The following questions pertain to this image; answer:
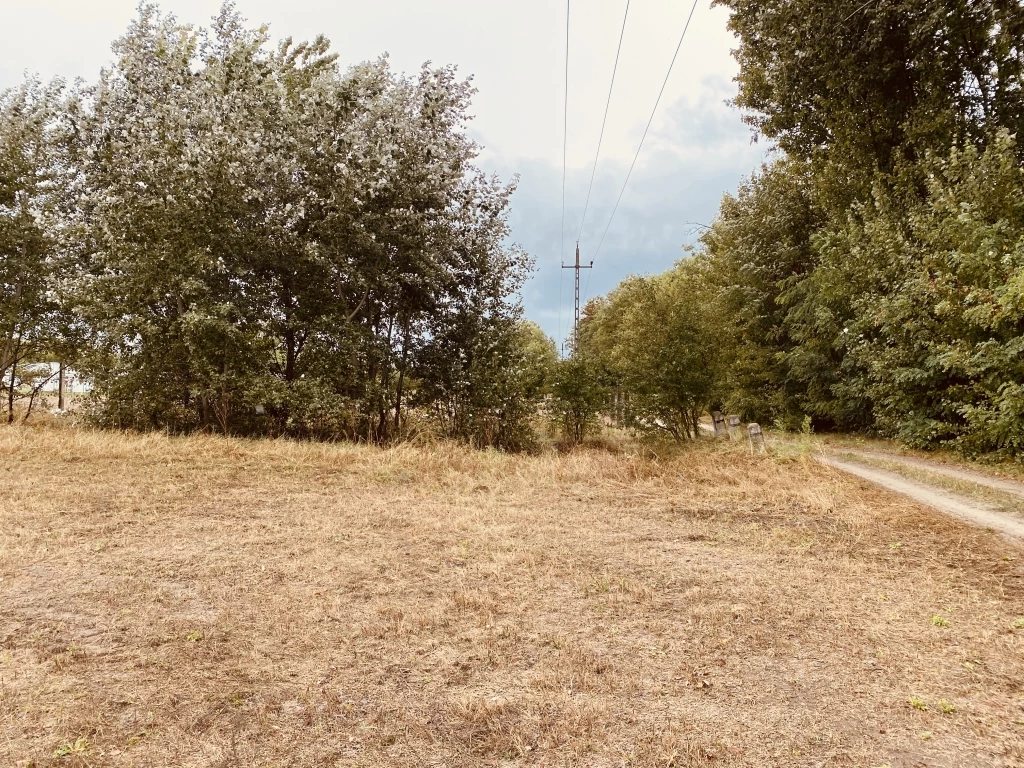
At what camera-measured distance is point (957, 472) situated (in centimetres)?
1063

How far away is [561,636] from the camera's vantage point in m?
4.02

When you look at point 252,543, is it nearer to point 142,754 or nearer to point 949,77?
point 142,754

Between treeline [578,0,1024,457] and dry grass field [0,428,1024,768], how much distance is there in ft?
17.2

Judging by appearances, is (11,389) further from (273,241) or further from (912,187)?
(912,187)

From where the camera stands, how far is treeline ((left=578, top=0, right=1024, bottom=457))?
10.7 meters

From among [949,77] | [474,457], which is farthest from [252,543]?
[949,77]

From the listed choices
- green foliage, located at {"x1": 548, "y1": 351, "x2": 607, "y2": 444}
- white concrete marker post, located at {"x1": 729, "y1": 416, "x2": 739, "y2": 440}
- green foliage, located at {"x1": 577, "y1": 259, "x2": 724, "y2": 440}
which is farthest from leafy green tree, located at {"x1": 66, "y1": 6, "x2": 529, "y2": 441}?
white concrete marker post, located at {"x1": 729, "y1": 416, "x2": 739, "y2": 440}

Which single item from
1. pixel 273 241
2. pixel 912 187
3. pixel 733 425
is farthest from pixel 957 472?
pixel 273 241

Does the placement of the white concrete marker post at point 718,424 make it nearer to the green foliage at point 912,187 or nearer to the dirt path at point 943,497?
the green foliage at point 912,187

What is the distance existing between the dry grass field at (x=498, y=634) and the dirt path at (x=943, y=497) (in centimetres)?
47

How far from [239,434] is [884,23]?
59.0 feet

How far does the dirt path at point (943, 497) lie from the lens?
7.08 metres

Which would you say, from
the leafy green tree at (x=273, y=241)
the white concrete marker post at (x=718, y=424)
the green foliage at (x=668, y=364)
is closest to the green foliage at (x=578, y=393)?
the green foliage at (x=668, y=364)

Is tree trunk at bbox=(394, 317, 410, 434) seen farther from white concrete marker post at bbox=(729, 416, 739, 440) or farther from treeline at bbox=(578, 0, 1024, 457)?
white concrete marker post at bbox=(729, 416, 739, 440)
